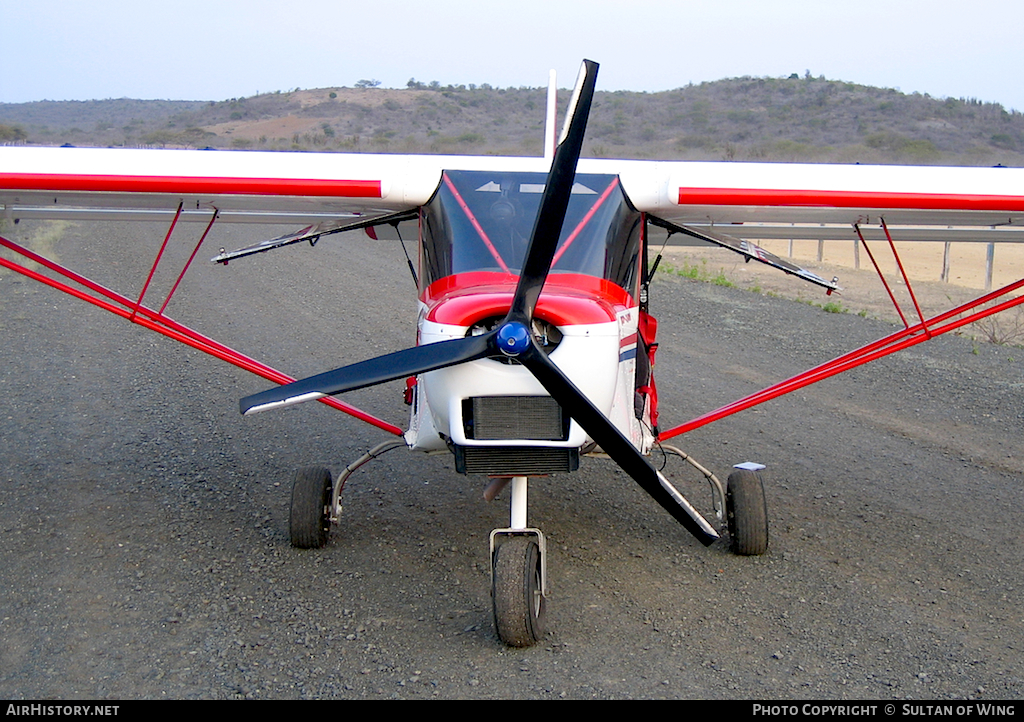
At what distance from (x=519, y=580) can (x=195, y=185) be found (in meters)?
3.28

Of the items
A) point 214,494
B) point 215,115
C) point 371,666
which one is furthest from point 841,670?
point 215,115

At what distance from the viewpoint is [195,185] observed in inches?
236

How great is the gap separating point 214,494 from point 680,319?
8.72 m

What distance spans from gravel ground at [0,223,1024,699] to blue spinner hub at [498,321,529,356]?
1.50m

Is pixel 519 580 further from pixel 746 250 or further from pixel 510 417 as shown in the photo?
pixel 746 250

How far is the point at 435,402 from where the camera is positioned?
4.70m

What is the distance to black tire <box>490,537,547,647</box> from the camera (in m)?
4.54

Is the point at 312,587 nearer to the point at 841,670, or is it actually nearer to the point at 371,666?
the point at 371,666

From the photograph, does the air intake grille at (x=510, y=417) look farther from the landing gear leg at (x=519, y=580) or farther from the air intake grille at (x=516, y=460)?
the landing gear leg at (x=519, y=580)

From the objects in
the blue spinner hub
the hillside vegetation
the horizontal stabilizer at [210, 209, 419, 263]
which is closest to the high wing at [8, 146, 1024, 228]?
the horizontal stabilizer at [210, 209, 419, 263]

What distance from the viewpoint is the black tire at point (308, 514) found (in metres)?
5.98

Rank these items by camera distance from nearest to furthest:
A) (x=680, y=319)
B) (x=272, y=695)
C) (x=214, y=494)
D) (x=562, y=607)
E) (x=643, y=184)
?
1. (x=272, y=695)
2. (x=562, y=607)
3. (x=643, y=184)
4. (x=214, y=494)
5. (x=680, y=319)

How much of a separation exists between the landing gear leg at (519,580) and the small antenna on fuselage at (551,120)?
3039 millimetres

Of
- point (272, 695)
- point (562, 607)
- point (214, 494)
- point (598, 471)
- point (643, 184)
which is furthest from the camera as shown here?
point (598, 471)
